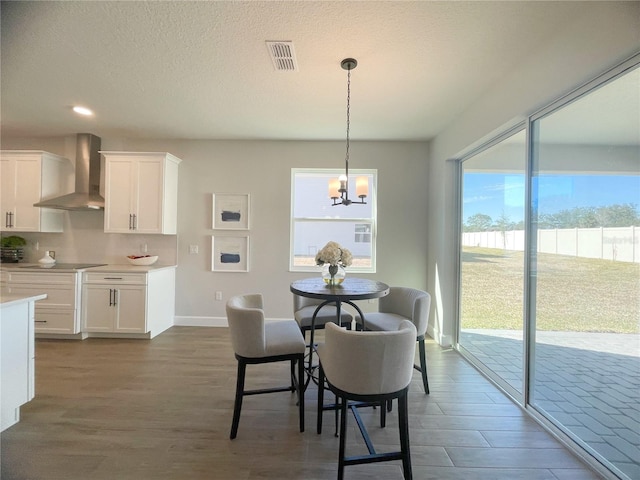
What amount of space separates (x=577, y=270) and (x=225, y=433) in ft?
8.18

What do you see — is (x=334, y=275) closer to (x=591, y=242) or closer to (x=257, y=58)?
(x=591, y=242)

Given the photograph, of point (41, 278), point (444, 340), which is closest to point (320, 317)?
point (444, 340)

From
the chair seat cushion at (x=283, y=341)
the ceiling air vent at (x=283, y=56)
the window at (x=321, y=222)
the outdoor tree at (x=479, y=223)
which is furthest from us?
the window at (x=321, y=222)

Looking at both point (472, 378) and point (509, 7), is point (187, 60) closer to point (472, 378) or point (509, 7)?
point (509, 7)

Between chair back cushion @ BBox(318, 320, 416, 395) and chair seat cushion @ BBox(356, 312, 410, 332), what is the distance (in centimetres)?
86

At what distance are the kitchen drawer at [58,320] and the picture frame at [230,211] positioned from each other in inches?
76.8

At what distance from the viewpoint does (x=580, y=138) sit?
1.80 meters

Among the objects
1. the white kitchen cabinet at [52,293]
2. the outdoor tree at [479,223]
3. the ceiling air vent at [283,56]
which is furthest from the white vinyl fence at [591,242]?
the white kitchen cabinet at [52,293]

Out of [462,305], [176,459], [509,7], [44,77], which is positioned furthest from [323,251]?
[44,77]

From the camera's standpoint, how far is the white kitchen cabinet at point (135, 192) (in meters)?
3.75

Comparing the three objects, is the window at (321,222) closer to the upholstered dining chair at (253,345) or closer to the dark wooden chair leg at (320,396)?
the upholstered dining chair at (253,345)

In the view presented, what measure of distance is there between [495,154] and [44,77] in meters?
4.17

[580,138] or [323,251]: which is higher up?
[580,138]

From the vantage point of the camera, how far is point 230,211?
13.4ft
